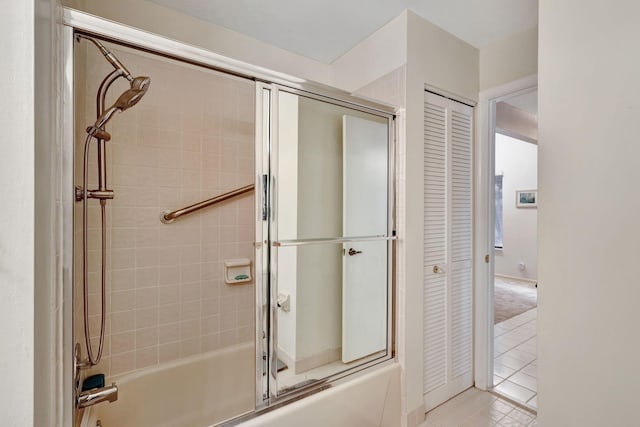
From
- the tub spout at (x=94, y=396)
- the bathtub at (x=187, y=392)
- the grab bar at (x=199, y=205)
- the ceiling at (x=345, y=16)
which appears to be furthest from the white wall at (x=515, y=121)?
the tub spout at (x=94, y=396)

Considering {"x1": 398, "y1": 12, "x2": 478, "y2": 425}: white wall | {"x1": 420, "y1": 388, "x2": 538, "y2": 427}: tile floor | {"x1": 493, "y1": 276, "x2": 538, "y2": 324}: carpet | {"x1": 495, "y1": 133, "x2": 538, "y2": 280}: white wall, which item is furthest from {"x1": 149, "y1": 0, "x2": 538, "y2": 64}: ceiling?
{"x1": 495, "y1": 133, "x2": 538, "y2": 280}: white wall

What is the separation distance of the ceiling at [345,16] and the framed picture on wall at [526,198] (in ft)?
13.6

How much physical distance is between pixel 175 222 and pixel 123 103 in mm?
695

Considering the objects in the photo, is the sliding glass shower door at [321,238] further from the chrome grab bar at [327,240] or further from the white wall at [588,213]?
the white wall at [588,213]

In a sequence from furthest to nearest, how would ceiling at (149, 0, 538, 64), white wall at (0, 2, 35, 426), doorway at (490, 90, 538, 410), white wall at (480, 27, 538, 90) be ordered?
doorway at (490, 90, 538, 410)
white wall at (480, 27, 538, 90)
ceiling at (149, 0, 538, 64)
white wall at (0, 2, 35, 426)

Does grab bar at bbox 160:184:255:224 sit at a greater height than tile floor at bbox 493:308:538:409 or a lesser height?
greater

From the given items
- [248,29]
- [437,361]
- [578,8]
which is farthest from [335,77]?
[437,361]

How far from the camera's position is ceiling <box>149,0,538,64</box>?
5.47 feet

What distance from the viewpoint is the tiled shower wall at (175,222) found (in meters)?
1.53

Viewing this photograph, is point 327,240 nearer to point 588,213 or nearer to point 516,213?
point 588,213

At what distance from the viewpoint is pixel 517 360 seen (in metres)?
2.49

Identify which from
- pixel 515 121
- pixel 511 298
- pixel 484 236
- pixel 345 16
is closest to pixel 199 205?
pixel 345 16

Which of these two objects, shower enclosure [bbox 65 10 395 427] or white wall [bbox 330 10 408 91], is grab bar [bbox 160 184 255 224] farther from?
white wall [bbox 330 10 408 91]

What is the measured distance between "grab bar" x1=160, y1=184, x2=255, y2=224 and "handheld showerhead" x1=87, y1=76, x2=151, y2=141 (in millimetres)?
520
